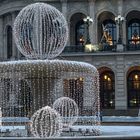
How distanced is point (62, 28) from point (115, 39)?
39604 mm

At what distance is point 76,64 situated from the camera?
61.1 ft

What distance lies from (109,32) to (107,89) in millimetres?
7466

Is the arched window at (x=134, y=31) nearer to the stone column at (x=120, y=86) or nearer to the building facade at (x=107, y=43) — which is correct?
the building facade at (x=107, y=43)

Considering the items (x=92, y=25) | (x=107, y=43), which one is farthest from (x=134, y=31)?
(x=92, y=25)

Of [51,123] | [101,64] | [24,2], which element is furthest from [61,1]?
[51,123]

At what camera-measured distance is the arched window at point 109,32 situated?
5938 centimetres

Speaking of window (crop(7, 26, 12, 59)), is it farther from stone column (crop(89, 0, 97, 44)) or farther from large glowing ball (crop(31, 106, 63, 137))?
large glowing ball (crop(31, 106, 63, 137))

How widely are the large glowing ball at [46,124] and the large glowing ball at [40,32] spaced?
3022mm

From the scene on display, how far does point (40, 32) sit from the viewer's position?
20125 mm

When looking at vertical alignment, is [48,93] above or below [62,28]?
below

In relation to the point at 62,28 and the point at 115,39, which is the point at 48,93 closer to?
the point at 62,28

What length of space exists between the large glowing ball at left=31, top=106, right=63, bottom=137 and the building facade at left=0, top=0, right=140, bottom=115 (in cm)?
3468

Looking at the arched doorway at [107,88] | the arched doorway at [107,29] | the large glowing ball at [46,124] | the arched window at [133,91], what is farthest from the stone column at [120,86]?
the large glowing ball at [46,124]

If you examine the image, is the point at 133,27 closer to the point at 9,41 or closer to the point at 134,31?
the point at 134,31
